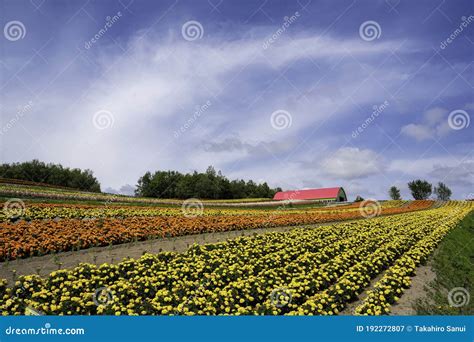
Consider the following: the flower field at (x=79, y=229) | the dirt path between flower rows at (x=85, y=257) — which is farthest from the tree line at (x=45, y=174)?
the dirt path between flower rows at (x=85, y=257)

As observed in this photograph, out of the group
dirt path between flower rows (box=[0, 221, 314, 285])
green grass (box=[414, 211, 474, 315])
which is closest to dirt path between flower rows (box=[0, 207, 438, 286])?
dirt path between flower rows (box=[0, 221, 314, 285])

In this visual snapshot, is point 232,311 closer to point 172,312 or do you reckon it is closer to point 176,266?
point 172,312

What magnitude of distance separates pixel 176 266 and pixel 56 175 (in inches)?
3194

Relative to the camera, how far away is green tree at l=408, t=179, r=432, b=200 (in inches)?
4023

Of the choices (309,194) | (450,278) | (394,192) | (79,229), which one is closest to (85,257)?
(79,229)

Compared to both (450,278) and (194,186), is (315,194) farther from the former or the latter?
(450,278)

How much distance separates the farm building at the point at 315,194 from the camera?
75312 mm

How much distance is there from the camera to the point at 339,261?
Answer: 37.6ft

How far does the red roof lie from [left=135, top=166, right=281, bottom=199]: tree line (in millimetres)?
12601

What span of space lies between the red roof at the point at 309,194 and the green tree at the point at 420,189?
130 feet

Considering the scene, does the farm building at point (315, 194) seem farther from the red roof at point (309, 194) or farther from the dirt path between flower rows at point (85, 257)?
the dirt path between flower rows at point (85, 257)

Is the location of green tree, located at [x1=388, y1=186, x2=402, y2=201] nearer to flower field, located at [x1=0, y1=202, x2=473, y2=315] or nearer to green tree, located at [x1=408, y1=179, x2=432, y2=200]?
green tree, located at [x1=408, y1=179, x2=432, y2=200]

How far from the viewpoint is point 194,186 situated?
73.0m

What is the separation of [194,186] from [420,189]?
68825 mm
